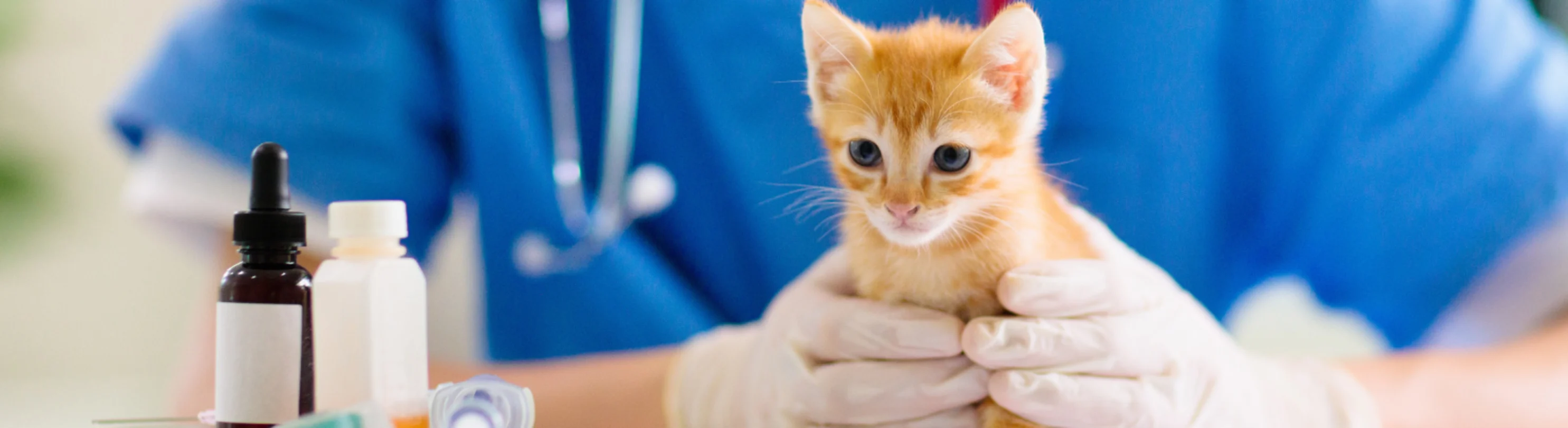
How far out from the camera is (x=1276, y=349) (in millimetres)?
2014

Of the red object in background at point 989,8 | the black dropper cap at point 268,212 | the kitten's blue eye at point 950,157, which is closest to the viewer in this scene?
the black dropper cap at point 268,212

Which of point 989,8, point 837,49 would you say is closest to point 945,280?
point 837,49

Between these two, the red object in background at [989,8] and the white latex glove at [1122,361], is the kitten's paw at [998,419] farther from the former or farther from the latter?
the red object in background at [989,8]

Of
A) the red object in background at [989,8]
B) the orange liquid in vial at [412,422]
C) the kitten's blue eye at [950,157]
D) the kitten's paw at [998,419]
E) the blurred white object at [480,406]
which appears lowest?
the kitten's paw at [998,419]

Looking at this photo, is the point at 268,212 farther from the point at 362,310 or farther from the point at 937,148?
the point at 937,148

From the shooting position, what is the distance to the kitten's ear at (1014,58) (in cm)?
76

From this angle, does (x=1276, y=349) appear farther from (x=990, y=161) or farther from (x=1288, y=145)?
(x=990, y=161)

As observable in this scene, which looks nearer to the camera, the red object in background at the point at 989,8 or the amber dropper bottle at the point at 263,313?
the amber dropper bottle at the point at 263,313

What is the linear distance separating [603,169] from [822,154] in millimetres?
356

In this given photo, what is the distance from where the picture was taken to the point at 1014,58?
2.59ft

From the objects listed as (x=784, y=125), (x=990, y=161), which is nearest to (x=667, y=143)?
(x=784, y=125)

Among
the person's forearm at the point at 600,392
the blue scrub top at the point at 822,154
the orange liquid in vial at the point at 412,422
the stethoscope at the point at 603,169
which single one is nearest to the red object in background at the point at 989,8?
the blue scrub top at the point at 822,154

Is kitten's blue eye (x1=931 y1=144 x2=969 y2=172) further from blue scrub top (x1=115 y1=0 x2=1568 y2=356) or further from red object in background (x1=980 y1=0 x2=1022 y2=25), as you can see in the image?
blue scrub top (x1=115 y1=0 x2=1568 y2=356)

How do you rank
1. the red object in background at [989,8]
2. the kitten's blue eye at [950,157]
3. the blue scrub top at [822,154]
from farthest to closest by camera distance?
the blue scrub top at [822,154], the red object in background at [989,8], the kitten's blue eye at [950,157]
